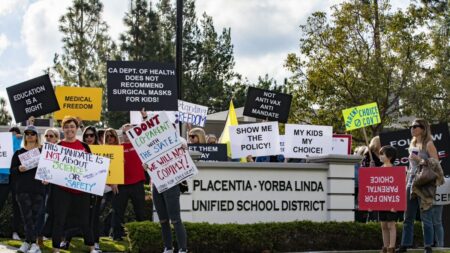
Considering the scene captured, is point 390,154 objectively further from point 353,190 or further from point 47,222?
point 47,222

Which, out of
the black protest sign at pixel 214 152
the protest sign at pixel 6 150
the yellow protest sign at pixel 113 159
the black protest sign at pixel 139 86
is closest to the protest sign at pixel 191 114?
the black protest sign at pixel 214 152

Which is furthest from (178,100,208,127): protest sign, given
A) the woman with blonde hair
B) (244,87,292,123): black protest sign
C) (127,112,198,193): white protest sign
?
(127,112,198,193): white protest sign

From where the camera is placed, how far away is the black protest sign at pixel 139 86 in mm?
14172

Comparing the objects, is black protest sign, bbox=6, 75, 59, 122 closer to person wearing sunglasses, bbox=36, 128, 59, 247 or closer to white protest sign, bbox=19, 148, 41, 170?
person wearing sunglasses, bbox=36, 128, 59, 247

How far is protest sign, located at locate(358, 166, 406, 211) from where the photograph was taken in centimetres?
1142

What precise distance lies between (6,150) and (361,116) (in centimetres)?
806

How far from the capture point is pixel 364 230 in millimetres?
12867

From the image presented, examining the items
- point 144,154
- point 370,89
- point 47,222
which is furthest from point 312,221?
point 370,89

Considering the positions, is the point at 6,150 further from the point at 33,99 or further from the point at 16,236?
the point at 33,99

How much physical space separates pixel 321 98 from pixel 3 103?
20.0m

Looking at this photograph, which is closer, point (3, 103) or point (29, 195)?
point (29, 195)

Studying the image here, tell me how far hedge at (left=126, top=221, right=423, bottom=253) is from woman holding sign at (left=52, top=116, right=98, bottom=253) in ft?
2.78

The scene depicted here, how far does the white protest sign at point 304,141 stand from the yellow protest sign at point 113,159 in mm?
4047

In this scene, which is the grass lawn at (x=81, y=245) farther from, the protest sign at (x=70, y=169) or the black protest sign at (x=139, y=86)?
the black protest sign at (x=139, y=86)
